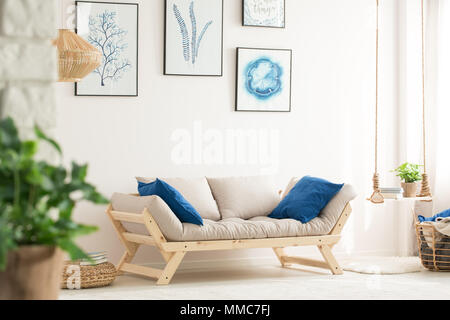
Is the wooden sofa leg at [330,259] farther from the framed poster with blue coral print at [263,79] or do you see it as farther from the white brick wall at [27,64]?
the white brick wall at [27,64]

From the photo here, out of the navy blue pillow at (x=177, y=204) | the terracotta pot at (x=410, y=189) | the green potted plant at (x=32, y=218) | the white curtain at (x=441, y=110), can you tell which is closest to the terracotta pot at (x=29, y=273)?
the green potted plant at (x=32, y=218)

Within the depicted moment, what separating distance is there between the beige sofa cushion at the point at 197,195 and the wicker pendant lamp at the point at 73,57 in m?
1.30

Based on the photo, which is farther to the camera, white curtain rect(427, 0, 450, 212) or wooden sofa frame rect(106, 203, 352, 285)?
white curtain rect(427, 0, 450, 212)

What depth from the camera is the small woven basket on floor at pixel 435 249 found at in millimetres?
5574

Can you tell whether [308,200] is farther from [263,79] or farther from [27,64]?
[27,64]

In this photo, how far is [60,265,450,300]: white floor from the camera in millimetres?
4551

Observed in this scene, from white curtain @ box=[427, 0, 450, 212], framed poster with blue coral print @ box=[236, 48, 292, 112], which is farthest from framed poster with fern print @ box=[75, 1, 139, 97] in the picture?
white curtain @ box=[427, 0, 450, 212]

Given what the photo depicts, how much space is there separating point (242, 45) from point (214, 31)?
0.95 feet

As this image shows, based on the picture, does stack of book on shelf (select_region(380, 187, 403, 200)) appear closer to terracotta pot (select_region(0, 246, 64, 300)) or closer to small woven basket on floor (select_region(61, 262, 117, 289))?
small woven basket on floor (select_region(61, 262, 117, 289))

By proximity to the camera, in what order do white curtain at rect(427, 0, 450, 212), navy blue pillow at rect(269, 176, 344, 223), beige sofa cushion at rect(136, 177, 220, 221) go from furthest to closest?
white curtain at rect(427, 0, 450, 212)
beige sofa cushion at rect(136, 177, 220, 221)
navy blue pillow at rect(269, 176, 344, 223)

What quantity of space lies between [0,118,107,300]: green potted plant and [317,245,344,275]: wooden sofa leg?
3.75 m

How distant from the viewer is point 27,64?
2.04 meters
